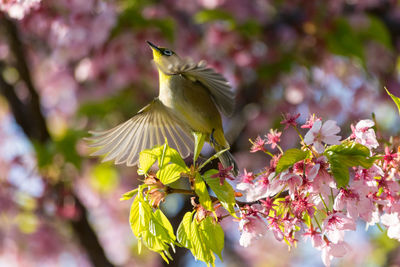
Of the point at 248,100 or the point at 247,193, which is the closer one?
the point at 247,193

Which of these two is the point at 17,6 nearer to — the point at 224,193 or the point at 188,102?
the point at 188,102

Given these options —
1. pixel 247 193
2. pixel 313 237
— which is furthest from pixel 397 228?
pixel 247 193

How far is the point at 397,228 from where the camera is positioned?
4.12 ft

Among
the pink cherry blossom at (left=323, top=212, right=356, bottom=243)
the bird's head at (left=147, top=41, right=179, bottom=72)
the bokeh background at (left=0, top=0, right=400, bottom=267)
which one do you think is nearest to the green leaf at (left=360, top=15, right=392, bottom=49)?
the bokeh background at (left=0, top=0, right=400, bottom=267)

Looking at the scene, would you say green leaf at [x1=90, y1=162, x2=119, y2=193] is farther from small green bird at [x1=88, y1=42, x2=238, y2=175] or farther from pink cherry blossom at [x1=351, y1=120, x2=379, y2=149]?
pink cherry blossom at [x1=351, y1=120, x2=379, y2=149]

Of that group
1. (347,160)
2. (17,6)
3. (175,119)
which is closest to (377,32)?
(175,119)

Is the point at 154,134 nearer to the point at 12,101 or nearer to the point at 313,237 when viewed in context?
the point at 313,237

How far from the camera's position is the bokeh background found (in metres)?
3.51

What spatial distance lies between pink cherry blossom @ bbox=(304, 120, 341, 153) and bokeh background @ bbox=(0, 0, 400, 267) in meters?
1.73

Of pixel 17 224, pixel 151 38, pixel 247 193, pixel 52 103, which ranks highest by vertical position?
pixel 247 193

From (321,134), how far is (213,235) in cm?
34

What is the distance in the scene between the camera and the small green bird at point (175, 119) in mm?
1683

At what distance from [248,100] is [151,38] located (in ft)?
4.48

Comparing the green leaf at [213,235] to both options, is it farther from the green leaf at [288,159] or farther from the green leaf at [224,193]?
the green leaf at [288,159]
